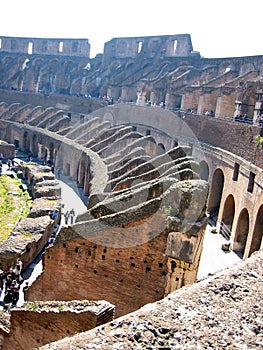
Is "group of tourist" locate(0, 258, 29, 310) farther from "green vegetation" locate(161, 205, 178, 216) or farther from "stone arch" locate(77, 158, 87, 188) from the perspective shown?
"stone arch" locate(77, 158, 87, 188)

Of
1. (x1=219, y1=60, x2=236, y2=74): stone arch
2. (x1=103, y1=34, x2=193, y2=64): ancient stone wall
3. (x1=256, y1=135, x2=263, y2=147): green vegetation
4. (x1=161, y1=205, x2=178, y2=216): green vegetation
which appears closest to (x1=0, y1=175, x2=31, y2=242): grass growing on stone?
(x1=161, y1=205, x2=178, y2=216): green vegetation

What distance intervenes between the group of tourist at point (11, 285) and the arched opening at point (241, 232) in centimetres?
761

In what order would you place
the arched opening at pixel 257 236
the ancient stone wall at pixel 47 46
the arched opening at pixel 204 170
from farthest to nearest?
the ancient stone wall at pixel 47 46, the arched opening at pixel 204 170, the arched opening at pixel 257 236

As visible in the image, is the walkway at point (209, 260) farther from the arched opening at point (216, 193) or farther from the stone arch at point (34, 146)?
the stone arch at point (34, 146)

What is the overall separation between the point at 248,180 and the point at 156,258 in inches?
284

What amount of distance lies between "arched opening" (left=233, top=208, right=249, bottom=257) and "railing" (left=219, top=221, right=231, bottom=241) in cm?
77

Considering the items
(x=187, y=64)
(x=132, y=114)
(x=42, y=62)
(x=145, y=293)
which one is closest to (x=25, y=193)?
(x=132, y=114)

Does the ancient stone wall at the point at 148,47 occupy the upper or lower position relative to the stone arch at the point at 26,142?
upper

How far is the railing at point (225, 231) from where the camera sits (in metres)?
16.4

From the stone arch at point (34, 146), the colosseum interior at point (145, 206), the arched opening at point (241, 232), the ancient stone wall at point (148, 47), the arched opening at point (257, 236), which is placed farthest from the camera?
the ancient stone wall at point (148, 47)

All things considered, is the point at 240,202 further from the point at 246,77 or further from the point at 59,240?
the point at 246,77

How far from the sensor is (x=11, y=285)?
11344 mm

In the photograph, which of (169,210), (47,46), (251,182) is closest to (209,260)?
(251,182)

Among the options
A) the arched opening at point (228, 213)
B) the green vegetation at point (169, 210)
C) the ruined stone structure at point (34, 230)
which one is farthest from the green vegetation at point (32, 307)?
the arched opening at point (228, 213)
